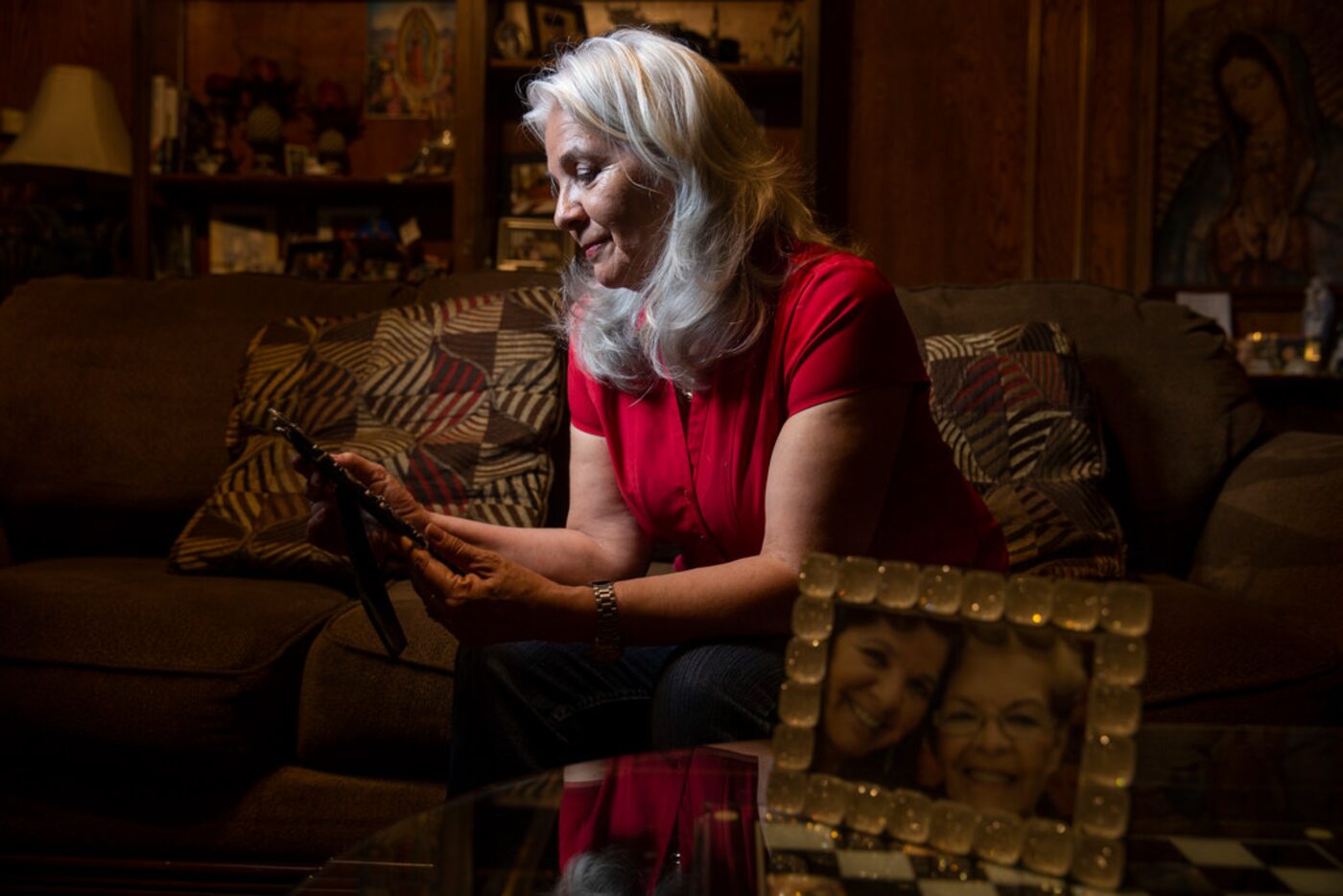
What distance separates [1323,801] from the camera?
867 mm

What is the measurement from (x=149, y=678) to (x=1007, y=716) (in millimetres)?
1153

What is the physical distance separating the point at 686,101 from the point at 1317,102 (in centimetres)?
270

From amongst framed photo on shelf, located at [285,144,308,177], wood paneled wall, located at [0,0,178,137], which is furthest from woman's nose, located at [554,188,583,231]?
wood paneled wall, located at [0,0,178,137]

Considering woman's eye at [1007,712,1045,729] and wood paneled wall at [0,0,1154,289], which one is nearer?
woman's eye at [1007,712,1045,729]

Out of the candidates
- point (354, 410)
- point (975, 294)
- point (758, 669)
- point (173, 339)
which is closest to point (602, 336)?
point (758, 669)

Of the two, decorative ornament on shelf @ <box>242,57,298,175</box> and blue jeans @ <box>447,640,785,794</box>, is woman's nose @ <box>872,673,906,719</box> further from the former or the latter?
decorative ornament on shelf @ <box>242,57,298,175</box>

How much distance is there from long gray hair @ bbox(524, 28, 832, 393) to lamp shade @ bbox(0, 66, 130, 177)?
8.69 feet

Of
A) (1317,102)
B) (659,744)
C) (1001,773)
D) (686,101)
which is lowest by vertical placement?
(659,744)

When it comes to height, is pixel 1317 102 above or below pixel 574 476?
above

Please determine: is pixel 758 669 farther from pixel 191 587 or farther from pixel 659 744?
pixel 191 587

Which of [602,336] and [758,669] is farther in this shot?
[602,336]

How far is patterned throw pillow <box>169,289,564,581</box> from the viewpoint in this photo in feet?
6.09

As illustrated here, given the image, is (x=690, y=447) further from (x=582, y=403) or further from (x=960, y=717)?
(x=960, y=717)

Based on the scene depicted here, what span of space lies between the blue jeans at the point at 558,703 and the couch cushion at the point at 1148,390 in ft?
3.29
